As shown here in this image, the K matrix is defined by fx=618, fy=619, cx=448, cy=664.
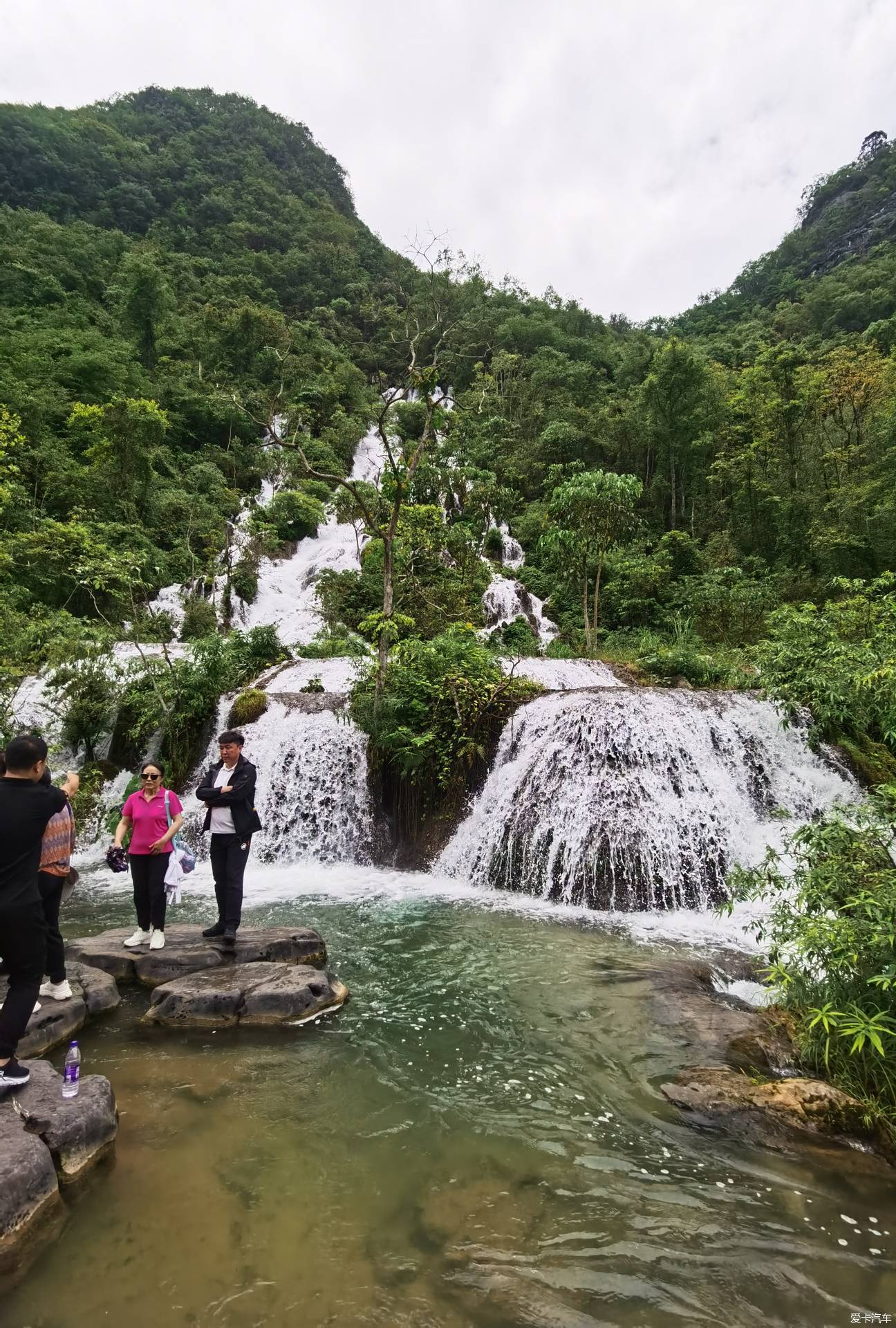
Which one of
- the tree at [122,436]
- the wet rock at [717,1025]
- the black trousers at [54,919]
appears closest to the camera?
the wet rock at [717,1025]

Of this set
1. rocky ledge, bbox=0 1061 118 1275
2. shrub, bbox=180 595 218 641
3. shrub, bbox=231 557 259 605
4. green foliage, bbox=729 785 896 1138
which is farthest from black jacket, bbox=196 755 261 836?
shrub, bbox=231 557 259 605

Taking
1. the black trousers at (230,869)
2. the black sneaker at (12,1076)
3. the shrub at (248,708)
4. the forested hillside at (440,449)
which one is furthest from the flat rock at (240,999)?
the shrub at (248,708)

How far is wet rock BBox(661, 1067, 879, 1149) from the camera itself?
326 centimetres

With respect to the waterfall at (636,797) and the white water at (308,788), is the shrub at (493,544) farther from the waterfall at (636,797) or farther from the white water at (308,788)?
the waterfall at (636,797)

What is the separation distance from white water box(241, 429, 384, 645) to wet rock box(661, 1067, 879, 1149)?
16067 mm

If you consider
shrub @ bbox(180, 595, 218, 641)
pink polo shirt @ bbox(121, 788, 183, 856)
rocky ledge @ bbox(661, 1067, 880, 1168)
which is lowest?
rocky ledge @ bbox(661, 1067, 880, 1168)

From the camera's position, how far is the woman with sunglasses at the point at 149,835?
4906 millimetres

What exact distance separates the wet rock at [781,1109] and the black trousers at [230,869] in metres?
3.49

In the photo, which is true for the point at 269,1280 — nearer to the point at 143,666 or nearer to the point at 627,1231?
the point at 627,1231

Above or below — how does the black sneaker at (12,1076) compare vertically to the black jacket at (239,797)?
below

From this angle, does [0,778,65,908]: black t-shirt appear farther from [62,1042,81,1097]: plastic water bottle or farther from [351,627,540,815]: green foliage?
[351,627,540,815]: green foliage

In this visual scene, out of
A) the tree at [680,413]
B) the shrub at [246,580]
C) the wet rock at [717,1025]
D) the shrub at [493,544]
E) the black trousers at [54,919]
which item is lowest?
the wet rock at [717,1025]

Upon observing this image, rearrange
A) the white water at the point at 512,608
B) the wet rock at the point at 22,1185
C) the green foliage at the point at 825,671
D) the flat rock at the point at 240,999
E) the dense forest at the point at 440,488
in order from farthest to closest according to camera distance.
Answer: the white water at the point at 512,608 → the dense forest at the point at 440,488 → the green foliage at the point at 825,671 → the flat rock at the point at 240,999 → the wet rock at the point at 22,1185

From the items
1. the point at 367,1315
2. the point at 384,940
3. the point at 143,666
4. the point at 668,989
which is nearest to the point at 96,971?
the point at 384,940
